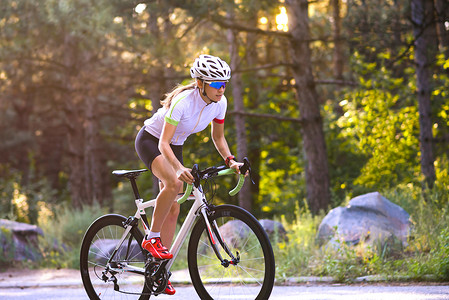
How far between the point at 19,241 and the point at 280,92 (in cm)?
1307

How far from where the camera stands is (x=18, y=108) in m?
33.2

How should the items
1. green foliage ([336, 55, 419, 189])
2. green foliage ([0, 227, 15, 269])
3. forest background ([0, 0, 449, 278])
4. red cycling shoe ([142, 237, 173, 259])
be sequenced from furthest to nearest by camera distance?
1. green foliage ([336, 55, 419, 189])
2. forest background ([0, 0, 449, 278])
3. green foliage ([0, 227, 15, 269])
4. red cycling shoe ([142, 237, 173, 259])

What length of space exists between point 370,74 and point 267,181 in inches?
357

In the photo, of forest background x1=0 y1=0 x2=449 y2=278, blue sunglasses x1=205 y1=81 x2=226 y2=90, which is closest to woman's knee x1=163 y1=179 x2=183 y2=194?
blue sunglasses x1=205 y1=81 x2=226 y2=90

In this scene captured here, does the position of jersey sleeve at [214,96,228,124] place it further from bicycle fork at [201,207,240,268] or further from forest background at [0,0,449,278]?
forest background at [0,0,449,278]

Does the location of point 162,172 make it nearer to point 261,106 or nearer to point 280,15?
point 280,15

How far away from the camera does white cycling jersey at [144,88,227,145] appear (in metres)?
5.16

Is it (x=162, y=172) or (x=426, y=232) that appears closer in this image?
(x=162, y=172)

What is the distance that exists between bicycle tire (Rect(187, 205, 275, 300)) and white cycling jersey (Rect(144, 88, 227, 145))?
2.39 ft

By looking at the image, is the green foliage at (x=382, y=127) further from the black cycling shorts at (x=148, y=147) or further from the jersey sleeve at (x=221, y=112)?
the black cycling shorts at (x=148, y=147)

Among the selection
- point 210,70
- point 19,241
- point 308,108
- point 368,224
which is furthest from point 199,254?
point 308,108

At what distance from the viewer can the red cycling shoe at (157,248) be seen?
537cm

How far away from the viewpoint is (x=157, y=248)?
5.41 meters

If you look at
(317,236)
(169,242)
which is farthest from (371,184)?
(169,242)
